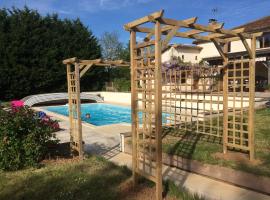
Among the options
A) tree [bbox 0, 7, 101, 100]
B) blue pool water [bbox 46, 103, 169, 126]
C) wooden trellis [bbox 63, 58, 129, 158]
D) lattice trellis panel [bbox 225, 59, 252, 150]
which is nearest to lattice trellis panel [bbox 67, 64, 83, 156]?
wooden trellis [bbox 63, 58, 129, 158]

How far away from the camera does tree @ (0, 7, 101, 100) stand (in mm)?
20922

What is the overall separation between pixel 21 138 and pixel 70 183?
1.52 meters

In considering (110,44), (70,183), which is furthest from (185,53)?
(70,183)

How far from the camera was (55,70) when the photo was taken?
22969 millimetres

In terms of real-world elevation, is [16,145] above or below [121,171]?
above

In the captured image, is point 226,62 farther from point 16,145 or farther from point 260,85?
point 260,85

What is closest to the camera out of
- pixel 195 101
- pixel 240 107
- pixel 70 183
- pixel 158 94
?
pixel 158 94

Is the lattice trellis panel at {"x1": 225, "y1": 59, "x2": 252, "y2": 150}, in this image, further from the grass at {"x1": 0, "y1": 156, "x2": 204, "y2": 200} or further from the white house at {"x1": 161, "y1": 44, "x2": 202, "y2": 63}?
the white house at {"x1": 161, "y1": 44, "x2": 202, "y2": 63}

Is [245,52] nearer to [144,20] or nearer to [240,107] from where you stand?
[240,107]

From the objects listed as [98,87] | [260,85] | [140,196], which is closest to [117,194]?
[140,196]

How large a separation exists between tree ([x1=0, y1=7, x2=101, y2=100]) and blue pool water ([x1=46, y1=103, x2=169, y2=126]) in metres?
4.81

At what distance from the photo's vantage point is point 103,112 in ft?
60.0

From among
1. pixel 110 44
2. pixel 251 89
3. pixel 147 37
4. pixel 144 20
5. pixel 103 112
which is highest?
pixel 110 44

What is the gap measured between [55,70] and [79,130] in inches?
718
